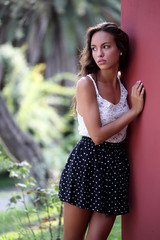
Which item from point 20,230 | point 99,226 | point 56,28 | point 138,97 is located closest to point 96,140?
point 138,97

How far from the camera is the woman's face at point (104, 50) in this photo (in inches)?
100

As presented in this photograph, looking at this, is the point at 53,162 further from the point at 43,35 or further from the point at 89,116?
the point at 89,116

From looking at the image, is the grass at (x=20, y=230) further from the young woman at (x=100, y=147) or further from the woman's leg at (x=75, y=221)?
the young woman at (x=100, y=147)

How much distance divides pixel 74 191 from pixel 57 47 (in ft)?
39.0

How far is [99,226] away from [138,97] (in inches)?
31.9

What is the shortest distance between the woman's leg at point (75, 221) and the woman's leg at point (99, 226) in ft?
0.23

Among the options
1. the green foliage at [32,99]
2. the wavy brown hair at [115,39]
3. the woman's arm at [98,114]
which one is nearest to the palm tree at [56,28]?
the green foliage at [32,99]

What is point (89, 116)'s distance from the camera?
8.21ft

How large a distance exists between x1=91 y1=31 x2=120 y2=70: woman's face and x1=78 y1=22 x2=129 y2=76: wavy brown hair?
3 centimetres

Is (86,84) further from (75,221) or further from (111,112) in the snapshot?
(75,221)

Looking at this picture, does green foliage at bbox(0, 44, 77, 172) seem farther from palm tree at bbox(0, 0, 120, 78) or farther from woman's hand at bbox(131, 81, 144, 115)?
woman's hand at bbox(131, 81, 144, 115)

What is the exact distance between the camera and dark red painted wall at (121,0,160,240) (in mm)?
2354

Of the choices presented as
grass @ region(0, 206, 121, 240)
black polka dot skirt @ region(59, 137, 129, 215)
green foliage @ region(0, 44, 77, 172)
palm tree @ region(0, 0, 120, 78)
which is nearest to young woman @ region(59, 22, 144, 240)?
black polka dot skirt @ region(59, 137, 129, 215)

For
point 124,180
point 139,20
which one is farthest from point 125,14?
point 124,180
